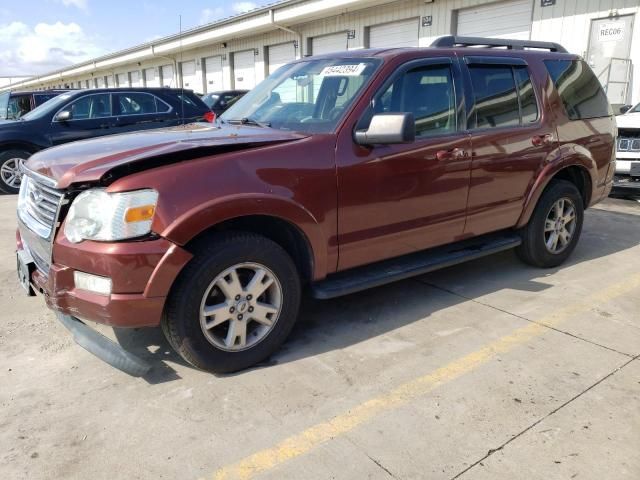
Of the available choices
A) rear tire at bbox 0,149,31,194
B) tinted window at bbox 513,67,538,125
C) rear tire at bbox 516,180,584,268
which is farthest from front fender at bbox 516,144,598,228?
rear tire at bbox 0,149,31,194

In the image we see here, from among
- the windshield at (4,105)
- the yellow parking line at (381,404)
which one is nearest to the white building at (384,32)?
the windshield at (4,105)

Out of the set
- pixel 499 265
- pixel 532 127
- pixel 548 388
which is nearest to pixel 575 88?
pixel 532 127

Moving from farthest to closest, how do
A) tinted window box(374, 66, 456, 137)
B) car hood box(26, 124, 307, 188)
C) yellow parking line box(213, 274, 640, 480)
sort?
1. tinted window box(374, 66, 456, 137)
2. car hood box(26, 124, 307, 188)
3. yellow parking line box(213, 274, 640, 480)

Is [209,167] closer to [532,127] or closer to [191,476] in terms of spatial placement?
[191,476]

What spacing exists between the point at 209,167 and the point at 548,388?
224 centimetres

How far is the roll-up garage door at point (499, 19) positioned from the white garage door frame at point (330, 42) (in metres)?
4.16

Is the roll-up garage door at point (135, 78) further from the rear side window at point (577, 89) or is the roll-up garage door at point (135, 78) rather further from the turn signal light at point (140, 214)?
the turn signal light at point (140, 214)

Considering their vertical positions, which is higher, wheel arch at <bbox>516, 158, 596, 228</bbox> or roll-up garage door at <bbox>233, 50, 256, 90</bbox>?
roll-up garage door at <bbox>233, 50, 256, 90</bbox>

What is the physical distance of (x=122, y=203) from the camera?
2580 millimetres

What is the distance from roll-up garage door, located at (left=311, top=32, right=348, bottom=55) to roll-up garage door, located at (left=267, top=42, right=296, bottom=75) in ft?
4.02

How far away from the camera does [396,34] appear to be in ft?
51.5

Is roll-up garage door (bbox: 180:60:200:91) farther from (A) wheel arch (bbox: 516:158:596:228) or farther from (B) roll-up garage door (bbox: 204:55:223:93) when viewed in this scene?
(A) wheel arch (bbox: 516:158:596:228)

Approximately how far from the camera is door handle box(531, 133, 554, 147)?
4324mm

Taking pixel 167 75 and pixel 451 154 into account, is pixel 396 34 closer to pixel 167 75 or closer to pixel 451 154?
pixel 451 154
